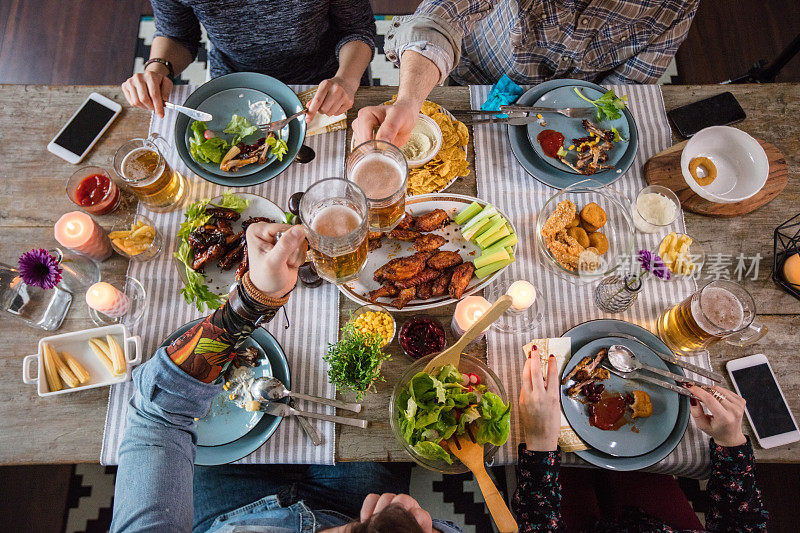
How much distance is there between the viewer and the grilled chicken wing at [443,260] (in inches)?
73.4

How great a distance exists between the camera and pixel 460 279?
183cm

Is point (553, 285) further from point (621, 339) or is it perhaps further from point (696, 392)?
point (696, 392)

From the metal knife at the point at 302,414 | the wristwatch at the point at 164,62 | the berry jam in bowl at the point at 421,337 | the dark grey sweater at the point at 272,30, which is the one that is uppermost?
the dark grey sweater at the point at 272,30

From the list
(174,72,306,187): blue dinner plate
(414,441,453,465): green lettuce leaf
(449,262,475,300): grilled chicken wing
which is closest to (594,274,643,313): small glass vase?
(449,262,475,300): grilled chicken wing

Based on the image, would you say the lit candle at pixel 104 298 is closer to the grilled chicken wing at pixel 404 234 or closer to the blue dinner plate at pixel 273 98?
the blue dinner plate at pixel 273 98

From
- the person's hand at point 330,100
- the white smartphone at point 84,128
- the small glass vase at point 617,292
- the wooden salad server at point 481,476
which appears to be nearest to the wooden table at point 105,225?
the white smartphone at point 84,128

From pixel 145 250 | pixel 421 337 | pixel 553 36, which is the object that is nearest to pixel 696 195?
pixel 553 36

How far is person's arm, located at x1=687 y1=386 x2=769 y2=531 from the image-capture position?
1.69m

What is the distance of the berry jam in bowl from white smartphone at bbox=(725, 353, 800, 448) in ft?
3.61

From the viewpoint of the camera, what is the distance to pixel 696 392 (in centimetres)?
172

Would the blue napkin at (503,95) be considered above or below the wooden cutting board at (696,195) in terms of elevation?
above

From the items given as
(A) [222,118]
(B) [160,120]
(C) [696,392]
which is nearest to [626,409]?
(C) [696,392]

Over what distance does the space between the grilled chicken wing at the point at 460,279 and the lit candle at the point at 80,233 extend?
4.48 ft

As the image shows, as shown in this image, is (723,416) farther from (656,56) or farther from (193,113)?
(193,113)
